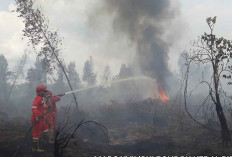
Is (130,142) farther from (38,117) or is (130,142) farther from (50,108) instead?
(38,117)

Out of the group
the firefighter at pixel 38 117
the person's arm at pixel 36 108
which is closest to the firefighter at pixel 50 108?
the firefighter at pixel 38 117

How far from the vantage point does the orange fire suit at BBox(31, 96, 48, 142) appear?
8.57 metres

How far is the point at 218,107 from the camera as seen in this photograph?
929 cm

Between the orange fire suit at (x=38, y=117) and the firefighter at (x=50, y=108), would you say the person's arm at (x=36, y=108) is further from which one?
the firefighter at (x=50, y=108)

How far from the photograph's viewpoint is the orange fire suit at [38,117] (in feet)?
28.1

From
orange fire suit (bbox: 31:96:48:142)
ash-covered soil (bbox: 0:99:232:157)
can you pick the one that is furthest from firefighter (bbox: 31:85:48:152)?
ash-covered soil (bbox: 0:99:232:157)

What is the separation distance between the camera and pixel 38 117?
8523mm

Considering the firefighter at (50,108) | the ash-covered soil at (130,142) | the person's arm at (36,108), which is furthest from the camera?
the firefighter at (50,108)

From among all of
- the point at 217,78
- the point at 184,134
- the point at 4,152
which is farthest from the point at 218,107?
the point at 4,152

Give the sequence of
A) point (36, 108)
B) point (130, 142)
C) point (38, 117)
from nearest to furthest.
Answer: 1. point (38, 117)
2. point (36, 108)
3. point (130, 142)

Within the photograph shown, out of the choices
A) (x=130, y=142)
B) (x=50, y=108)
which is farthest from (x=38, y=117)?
(x=130, y=142)

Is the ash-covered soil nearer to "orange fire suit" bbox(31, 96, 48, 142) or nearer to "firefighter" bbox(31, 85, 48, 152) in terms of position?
"firefighter" bbox(31, 85, 48, 152)

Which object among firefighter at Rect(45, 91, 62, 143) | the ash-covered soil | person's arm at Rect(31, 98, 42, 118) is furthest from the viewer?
firefighter at Rect(45, 91, 62, 143)

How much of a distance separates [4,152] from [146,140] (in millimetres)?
7166
